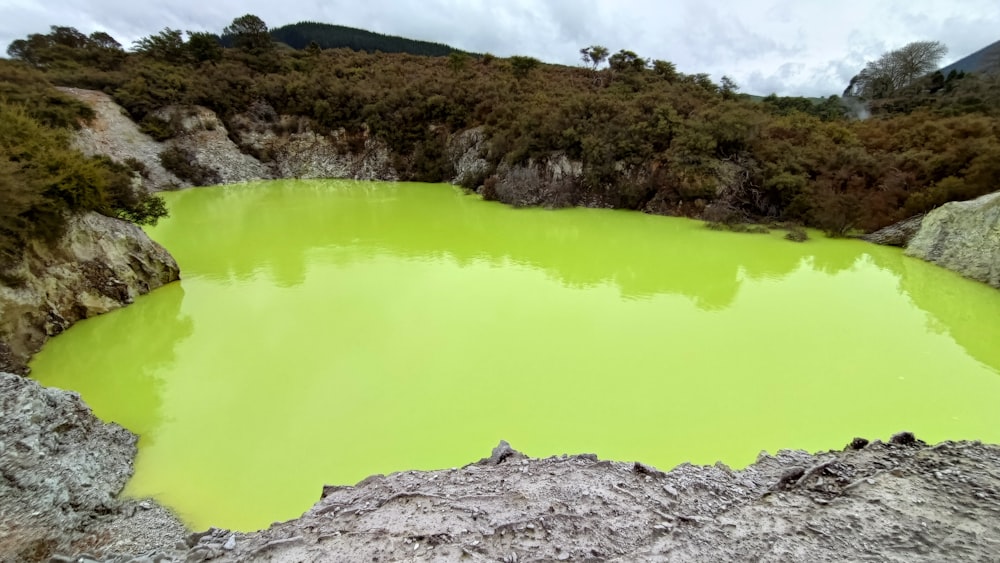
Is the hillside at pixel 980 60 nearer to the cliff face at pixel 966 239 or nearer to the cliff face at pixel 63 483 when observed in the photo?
the cliff face at pixel 966 239

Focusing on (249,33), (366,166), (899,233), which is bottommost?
(366,166)

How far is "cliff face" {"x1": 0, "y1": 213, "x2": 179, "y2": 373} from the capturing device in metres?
5.48

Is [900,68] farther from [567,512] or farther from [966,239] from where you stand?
[567,512]

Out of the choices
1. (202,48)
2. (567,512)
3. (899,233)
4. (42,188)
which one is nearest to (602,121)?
(899,233)

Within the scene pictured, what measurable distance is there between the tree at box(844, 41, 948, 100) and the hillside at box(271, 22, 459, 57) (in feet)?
112

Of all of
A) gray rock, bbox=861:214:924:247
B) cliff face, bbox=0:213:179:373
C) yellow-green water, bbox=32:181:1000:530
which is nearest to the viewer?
yellow-green water, bbox=32:181:1000:530

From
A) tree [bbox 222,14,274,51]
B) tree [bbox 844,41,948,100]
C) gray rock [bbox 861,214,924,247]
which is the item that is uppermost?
tree [bbox 844,41,948,100]

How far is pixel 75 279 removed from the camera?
6422 millimetres

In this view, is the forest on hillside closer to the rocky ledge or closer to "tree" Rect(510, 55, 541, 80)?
"tree" Rect(510, 55, 541, 80)

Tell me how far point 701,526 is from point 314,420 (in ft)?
10.9

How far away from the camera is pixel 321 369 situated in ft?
17.0

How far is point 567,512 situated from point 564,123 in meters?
14.5

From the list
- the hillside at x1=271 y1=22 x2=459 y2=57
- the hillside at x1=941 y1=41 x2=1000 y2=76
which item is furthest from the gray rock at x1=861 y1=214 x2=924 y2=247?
the hillside at x1=271 y1=22 x2=459 y2=57

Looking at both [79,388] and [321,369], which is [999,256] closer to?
[321,369]
